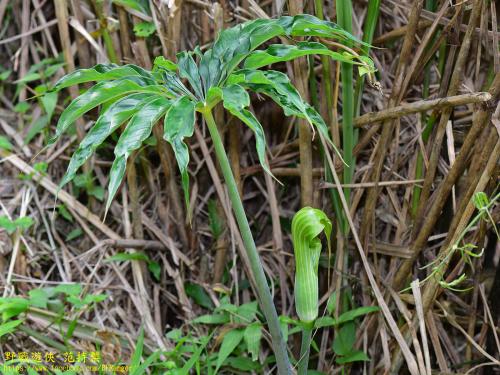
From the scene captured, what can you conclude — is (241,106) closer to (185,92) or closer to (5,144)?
(185,92)

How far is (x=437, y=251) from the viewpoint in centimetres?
170

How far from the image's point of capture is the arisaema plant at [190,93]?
1034 mm

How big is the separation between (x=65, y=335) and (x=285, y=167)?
788mm

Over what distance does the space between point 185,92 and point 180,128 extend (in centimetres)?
18

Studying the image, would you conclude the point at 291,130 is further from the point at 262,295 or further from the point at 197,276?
the point at 262,295

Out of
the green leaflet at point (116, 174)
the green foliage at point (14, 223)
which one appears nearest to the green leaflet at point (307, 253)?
the green leaflet at point (116, 174)

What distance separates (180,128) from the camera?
102cm

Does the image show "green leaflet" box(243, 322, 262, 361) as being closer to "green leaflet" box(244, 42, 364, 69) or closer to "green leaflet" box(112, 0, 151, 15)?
"green leaflet" box(244, 42, 364, 69)

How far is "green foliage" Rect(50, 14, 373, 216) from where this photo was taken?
104 cm

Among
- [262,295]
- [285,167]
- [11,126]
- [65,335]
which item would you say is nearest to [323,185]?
[285,167]

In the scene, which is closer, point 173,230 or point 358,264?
point 358,264

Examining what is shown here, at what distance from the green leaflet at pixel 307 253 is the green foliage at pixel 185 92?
0.18m

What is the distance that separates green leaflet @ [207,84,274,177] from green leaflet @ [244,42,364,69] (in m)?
0.10

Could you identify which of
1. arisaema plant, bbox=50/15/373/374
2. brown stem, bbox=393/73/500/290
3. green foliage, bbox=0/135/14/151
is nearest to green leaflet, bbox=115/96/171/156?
arisaema plant, bbox=50/15/373/374
